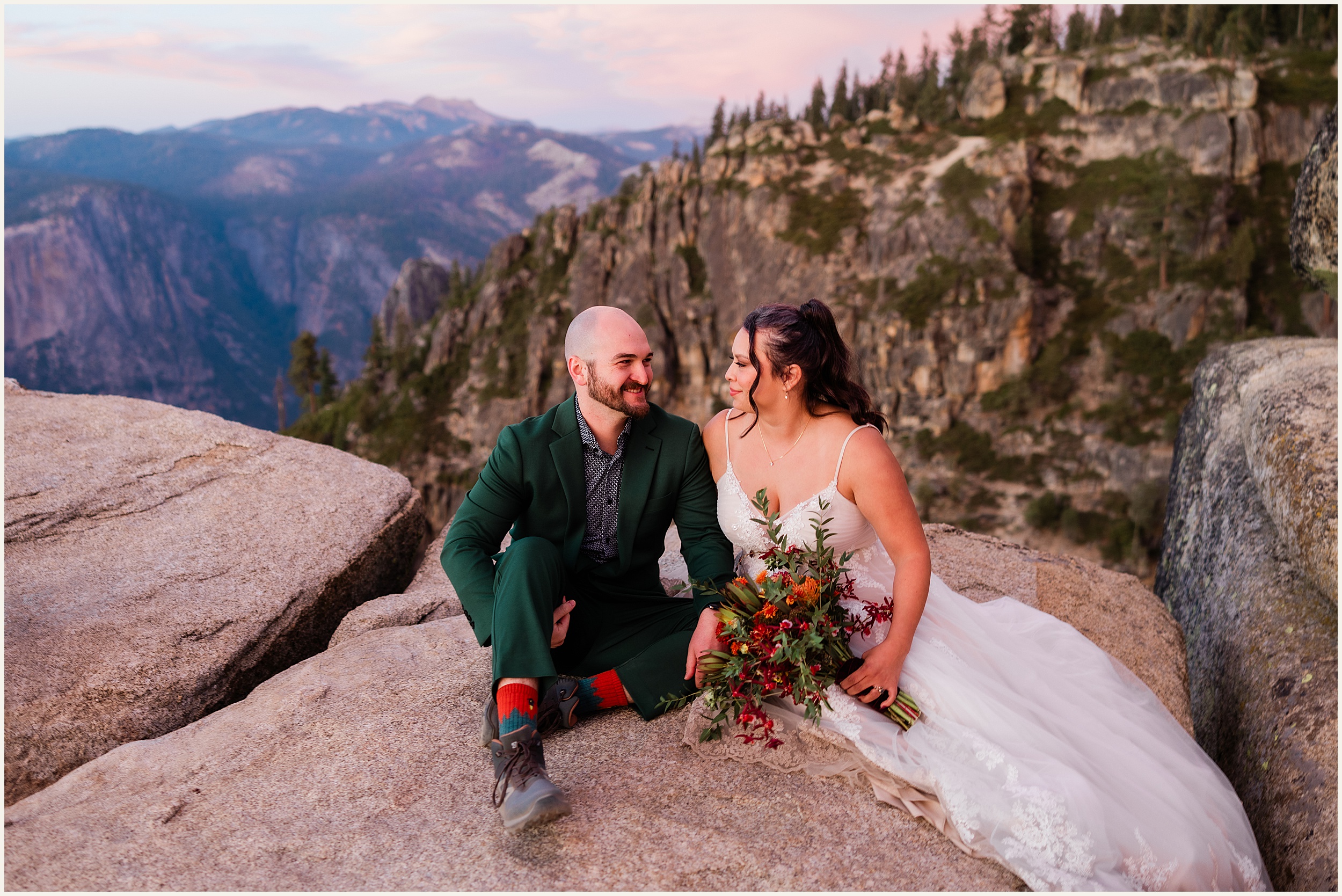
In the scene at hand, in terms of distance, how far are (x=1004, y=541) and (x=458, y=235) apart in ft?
666

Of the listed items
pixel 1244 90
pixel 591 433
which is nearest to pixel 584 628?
pixel 591 433

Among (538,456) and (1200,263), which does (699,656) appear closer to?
(538,456)

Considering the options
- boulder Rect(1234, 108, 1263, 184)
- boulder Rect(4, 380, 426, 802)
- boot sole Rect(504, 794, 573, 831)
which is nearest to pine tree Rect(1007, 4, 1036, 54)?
boulder Rect(1234, 108, 1263, 184)

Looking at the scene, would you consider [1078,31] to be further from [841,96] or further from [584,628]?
[584,628]

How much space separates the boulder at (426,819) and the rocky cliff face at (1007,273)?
70.0 m

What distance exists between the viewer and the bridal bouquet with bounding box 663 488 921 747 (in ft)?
12.3

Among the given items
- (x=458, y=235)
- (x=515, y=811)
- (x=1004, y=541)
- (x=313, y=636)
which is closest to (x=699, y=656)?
(x=515, y=811)

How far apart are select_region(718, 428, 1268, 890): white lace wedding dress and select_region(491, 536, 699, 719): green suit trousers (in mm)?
628

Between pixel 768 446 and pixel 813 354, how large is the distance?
0.62 metres

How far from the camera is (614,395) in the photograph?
4.40 meters

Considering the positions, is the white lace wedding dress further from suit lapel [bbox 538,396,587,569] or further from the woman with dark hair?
suit lapel [bbox 538,396,587,569]

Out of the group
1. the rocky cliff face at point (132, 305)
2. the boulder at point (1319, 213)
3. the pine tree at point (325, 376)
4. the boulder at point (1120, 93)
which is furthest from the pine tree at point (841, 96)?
the rocky cliff face at point (132, 305)

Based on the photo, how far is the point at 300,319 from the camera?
622 ft

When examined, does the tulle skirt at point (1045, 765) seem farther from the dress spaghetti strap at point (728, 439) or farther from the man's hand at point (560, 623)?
the man's hand at point (560, 623)
